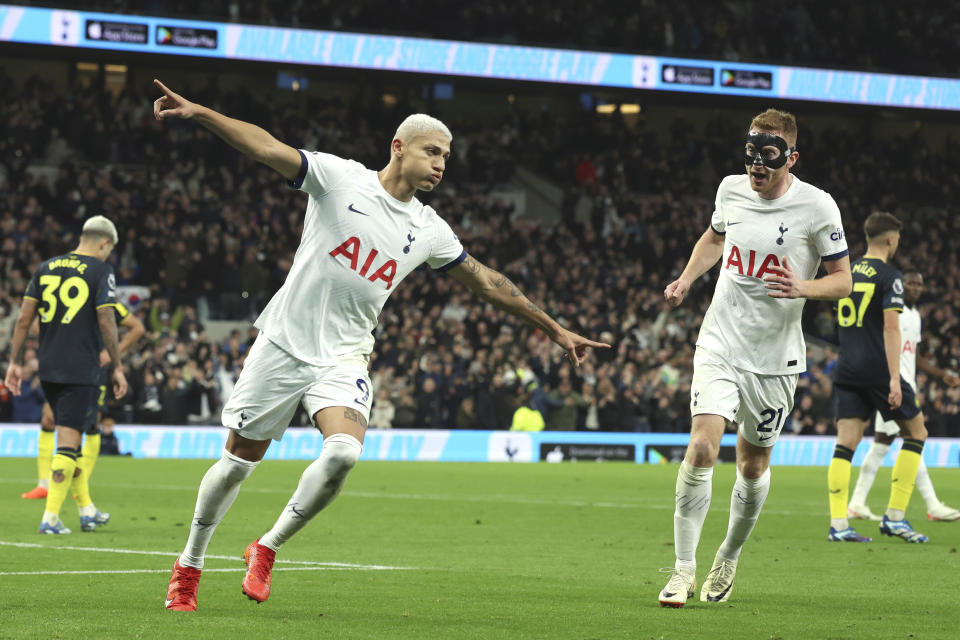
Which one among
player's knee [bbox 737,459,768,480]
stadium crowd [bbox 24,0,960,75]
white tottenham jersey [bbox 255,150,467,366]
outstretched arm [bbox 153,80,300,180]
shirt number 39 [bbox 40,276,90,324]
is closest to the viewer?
outstretched arm [bbox 153,80,300,180]

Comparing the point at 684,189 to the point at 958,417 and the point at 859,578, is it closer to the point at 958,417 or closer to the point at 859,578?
the point at 958,417

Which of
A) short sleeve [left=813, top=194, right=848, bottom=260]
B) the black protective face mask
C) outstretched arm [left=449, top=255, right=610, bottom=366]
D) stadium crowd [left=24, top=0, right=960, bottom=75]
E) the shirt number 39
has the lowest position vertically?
the shirt number 39

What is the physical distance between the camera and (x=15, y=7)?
29.4 metres

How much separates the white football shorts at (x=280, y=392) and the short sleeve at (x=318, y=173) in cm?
80

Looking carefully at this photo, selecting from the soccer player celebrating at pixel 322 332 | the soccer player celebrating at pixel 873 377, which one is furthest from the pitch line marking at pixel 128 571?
the soccer player celebrating at pixel 873 377

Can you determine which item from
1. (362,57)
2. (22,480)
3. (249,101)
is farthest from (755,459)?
(249,101)

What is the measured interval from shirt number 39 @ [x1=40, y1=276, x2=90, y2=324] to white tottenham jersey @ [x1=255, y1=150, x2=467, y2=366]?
15.7 ft

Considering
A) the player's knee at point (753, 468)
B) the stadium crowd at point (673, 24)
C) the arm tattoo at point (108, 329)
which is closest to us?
the player's knee at point (753, 468)

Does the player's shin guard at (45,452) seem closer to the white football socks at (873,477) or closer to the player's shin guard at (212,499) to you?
the player's shin guard at (212,499)

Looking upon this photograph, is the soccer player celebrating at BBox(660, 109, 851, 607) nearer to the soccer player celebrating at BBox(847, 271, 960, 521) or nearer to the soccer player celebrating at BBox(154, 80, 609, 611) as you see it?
the soccer player celebrating at BBox(154, 80, 609, 611)

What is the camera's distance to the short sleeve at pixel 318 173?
6.82 metres

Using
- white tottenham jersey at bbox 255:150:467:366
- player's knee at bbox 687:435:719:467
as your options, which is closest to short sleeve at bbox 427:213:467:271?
white tottenham jersey at bbox 255:150:467:366

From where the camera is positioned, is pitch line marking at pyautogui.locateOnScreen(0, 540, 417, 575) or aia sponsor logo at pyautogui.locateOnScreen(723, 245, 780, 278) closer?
aia sponsor logo at pyautogui.locateOnScreen(723, 245, 780, 278)

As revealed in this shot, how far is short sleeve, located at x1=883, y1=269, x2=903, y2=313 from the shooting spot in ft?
38.3
